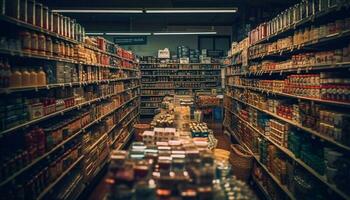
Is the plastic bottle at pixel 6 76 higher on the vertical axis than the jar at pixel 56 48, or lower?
lower

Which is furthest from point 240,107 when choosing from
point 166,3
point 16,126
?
point 16,126

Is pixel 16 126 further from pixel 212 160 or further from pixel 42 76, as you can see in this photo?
pixel 212 160

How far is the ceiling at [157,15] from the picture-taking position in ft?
34.6

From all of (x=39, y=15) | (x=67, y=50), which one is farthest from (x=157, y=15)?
(x=39, y=15)

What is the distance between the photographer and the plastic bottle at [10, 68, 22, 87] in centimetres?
330

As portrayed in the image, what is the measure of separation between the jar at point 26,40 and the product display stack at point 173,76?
40.1 feet

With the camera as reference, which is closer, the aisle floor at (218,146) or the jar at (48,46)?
the jar at (48,46)

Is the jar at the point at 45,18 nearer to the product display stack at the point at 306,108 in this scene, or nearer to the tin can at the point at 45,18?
the tin can at the point at 45,18

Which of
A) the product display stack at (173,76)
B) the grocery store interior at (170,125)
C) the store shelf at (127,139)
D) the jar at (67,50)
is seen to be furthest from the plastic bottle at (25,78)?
the product display stack at (173,76)

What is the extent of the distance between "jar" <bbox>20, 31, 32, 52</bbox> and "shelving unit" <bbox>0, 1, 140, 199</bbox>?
25 mm

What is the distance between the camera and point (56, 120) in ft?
16.2

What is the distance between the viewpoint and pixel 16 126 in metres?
3.33

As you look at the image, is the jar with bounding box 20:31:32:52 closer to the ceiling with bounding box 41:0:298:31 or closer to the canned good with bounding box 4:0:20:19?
the canned good with bounding box 4:0:20:19

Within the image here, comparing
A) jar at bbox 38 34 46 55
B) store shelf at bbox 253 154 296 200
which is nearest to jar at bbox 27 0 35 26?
jar at bbox 38 34 46 55
